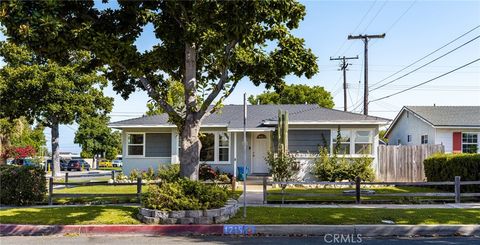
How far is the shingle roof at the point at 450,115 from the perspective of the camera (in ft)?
74.9

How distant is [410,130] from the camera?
27906 millimetres

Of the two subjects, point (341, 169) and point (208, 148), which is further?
point (208, 148)

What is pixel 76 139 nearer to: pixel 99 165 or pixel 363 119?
pixel 99 165

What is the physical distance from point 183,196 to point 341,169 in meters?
10.3

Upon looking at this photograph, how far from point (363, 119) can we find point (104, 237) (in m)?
14.7

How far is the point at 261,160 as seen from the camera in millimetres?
22656

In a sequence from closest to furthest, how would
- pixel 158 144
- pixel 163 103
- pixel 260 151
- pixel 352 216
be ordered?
pixel 352 216 < pixel 163 103 < pixel 260 151 < pixel 158 144

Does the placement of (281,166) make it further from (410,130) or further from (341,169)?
(410,130)

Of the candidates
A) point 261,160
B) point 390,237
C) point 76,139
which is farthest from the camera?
point 76,139

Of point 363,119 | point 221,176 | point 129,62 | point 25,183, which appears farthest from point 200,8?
point 363,119

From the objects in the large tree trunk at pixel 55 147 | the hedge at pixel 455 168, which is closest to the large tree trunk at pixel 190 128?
the hedge at pixel 455 168

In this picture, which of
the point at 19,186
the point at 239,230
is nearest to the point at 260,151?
the point at 19,186

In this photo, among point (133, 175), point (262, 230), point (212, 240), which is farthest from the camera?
point (133, 175)

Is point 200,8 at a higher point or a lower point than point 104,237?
higher
